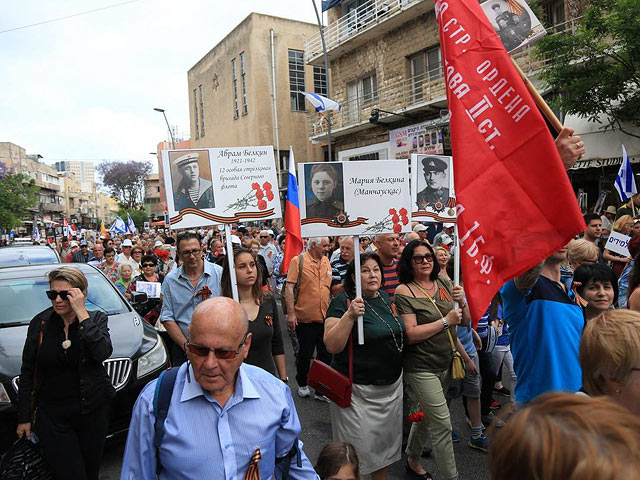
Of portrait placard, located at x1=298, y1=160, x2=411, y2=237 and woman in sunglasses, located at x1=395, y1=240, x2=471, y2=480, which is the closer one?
woman in sunglasses, located at x1=395, y1=240, x2=471, y2=480

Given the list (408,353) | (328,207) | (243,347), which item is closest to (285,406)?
(243,347)

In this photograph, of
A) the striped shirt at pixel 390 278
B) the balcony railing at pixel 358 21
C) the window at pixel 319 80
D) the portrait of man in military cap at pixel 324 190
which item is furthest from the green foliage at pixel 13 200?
the portrait of man in military cap at pixel 324 190

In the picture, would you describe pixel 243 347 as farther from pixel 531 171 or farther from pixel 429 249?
pixel 429 249

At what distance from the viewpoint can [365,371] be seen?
3576mm

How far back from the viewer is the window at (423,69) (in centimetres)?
1898

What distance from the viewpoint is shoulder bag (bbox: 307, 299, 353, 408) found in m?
3.52

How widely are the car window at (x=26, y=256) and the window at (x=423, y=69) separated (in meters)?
14.6

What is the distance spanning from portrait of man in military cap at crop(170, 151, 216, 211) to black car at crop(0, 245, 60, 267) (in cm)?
Result: 495

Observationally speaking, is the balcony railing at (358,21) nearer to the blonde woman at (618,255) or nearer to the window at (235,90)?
the window at (235,90)

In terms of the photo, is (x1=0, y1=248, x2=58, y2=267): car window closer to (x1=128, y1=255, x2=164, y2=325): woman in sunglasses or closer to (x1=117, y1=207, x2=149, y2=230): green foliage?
(x1=128, y1=255, x2=164, y2=325): woman in sunglasses

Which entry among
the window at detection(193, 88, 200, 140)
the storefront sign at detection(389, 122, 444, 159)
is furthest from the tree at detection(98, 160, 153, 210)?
the storefront sign at detection(389, 122, 444, 159)

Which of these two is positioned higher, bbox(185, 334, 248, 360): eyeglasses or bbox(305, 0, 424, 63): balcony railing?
bbox(305, 0, 424, 63): balcony railing

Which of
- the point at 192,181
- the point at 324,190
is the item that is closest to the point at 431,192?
the point at 324,190

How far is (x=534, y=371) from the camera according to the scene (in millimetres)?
2676
